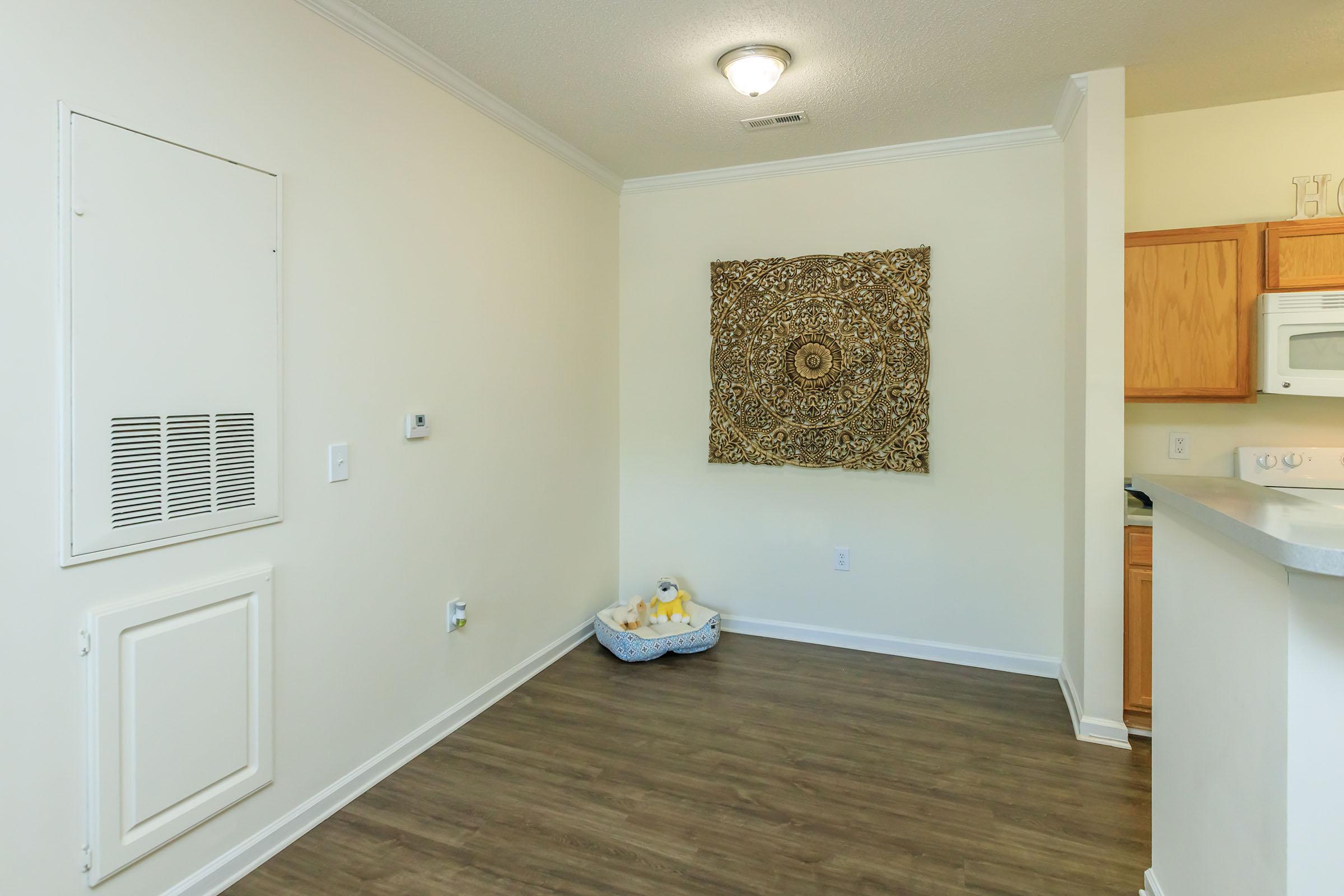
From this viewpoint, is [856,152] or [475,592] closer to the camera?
[475,592]

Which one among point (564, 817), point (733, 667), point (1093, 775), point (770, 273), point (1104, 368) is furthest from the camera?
point (770, 273)

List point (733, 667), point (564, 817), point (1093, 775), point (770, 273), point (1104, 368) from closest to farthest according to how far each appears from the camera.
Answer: point (564, 817)
point (1093, 775)
point (1104, 368)
point (733, 667)
point (770, 273)

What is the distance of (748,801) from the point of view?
7.67 feet

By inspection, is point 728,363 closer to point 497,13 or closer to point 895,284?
point 895,284

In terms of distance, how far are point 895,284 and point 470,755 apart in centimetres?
286

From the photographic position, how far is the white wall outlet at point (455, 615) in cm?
281

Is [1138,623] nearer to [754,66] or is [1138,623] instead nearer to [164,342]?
[754,66]

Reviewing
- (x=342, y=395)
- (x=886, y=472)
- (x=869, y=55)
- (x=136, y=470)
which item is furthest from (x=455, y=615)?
(x=869, y=55)

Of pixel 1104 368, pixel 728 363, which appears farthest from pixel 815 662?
pixel 1104 368

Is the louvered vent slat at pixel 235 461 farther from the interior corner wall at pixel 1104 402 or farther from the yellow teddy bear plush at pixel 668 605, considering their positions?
the interior corner wall at pixel 1104 402

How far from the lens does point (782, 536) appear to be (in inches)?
152

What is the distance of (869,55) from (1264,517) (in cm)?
206

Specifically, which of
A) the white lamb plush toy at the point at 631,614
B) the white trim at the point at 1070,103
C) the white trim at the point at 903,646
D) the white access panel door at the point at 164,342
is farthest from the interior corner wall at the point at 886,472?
the white access panel door at the point at 164,342

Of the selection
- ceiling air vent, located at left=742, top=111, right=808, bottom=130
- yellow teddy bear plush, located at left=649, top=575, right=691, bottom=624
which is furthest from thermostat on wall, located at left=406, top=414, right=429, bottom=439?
ceiling air vent, located at left=742, top=111, right=808, bottom=130
